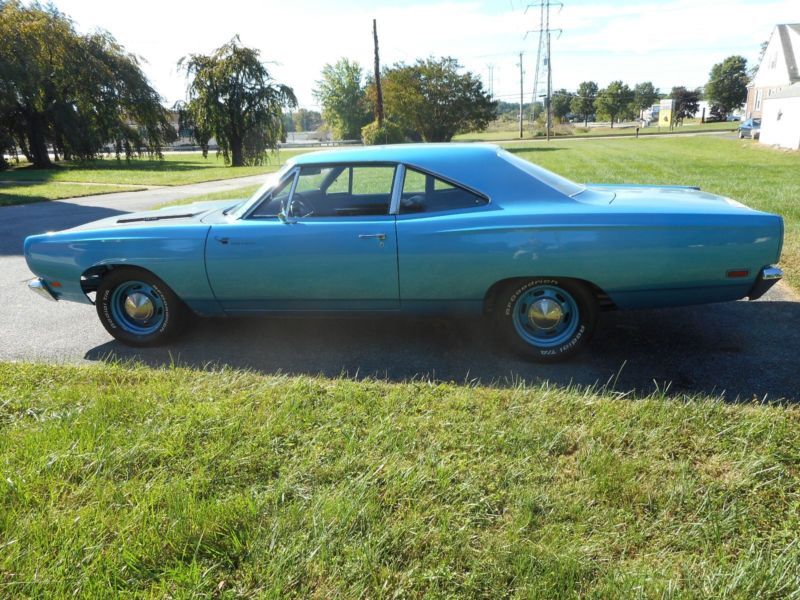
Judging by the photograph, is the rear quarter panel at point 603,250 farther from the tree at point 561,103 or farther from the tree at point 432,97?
the tree at point 561,103

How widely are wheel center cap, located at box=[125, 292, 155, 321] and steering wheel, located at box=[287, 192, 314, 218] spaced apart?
1308 millimetres

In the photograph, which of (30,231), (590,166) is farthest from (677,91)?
(30,231)

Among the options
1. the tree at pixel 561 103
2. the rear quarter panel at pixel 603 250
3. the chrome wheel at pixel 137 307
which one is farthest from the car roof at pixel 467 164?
the tree at pixel 561 103

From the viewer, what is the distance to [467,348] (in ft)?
13.8

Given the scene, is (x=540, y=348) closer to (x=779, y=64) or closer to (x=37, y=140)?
(x=37, y=140)

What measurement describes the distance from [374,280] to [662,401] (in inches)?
73.4

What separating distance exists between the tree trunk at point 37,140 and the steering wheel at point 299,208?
3019cm

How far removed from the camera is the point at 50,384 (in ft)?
12.0

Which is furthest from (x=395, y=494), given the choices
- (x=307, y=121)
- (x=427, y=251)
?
(x=307, y=121)

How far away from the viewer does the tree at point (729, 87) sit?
248 ft

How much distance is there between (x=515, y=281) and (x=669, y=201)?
3.84 feet

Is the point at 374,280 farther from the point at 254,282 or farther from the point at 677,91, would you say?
the point at 677,91

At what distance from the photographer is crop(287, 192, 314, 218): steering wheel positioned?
13.3ft

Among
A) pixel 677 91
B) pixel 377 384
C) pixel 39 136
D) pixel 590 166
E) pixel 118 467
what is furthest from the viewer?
pixel 677 91
